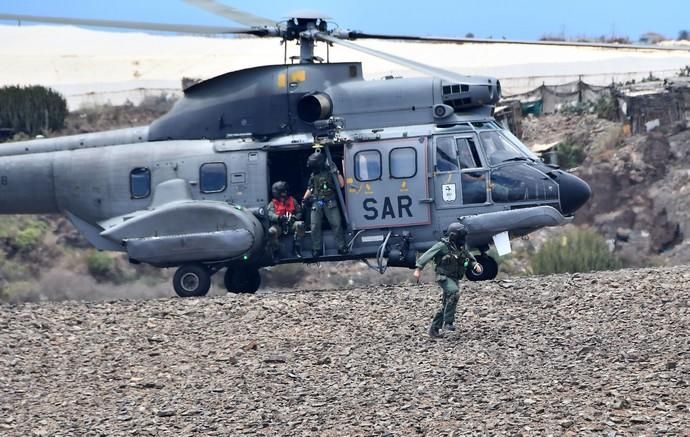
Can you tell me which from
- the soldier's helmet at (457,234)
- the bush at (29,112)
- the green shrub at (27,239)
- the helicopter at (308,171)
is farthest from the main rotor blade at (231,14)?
the bush at (29,112)

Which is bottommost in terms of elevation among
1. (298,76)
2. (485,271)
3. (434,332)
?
(434,332)

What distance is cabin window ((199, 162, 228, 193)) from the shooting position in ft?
64.4

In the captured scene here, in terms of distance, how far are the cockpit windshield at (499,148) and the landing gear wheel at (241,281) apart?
4027 mm

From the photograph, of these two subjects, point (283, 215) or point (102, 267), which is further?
point (102, 267)

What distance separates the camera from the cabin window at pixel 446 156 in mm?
18859

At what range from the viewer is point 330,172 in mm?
19125

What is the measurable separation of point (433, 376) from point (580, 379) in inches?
54.0

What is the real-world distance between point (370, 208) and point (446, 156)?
1.25 m

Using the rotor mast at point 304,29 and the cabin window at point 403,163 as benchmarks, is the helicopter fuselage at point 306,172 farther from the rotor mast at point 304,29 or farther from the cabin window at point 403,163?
the rotor mast at point 304,29

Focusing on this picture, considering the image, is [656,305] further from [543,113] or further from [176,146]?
[543,113]

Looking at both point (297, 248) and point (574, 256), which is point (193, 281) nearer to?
point (297, 248)

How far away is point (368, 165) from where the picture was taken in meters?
19.1

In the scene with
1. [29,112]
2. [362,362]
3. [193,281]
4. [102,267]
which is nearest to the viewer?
[362,362]

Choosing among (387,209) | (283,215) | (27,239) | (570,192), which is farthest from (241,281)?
(27,239)
